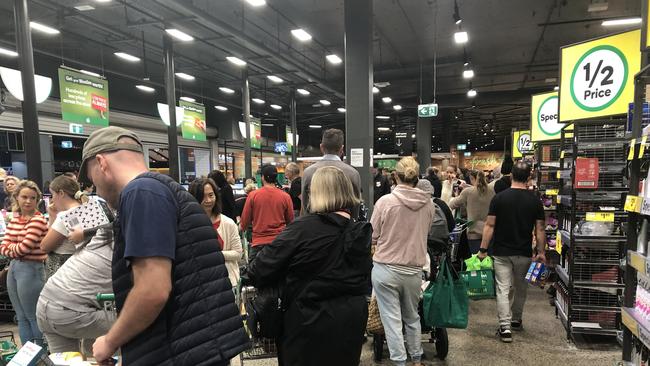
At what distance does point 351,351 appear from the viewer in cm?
192

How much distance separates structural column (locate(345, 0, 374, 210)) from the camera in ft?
20.7

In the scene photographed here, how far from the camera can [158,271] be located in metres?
1.22

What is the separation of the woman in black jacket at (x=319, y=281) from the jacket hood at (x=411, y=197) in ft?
3.57

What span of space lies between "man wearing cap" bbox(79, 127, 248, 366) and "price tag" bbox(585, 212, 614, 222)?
3406 mm

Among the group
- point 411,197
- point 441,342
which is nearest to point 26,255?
point 411,197

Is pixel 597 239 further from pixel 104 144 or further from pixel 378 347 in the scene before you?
pixel 104 144

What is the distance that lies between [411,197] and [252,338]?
1.56 m

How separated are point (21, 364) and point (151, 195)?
89 cm

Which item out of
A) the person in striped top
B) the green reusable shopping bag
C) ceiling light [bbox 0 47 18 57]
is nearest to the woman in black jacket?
the green reusable shopping bag

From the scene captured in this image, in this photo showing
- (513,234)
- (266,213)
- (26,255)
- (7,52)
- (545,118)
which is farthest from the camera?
(7,52)

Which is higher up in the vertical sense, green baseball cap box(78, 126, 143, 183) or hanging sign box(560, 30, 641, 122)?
hanging sign box(560, 30, 641, 122)

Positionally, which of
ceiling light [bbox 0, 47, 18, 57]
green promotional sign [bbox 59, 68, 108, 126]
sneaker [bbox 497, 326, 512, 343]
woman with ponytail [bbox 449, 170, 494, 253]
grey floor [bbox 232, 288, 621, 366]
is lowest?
grey floor [bbox 232, 288, 621, 366]

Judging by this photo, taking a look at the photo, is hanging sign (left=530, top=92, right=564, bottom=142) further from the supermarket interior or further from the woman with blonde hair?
the woman with blonde hair

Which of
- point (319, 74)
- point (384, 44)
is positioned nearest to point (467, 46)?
point (384, 44)
